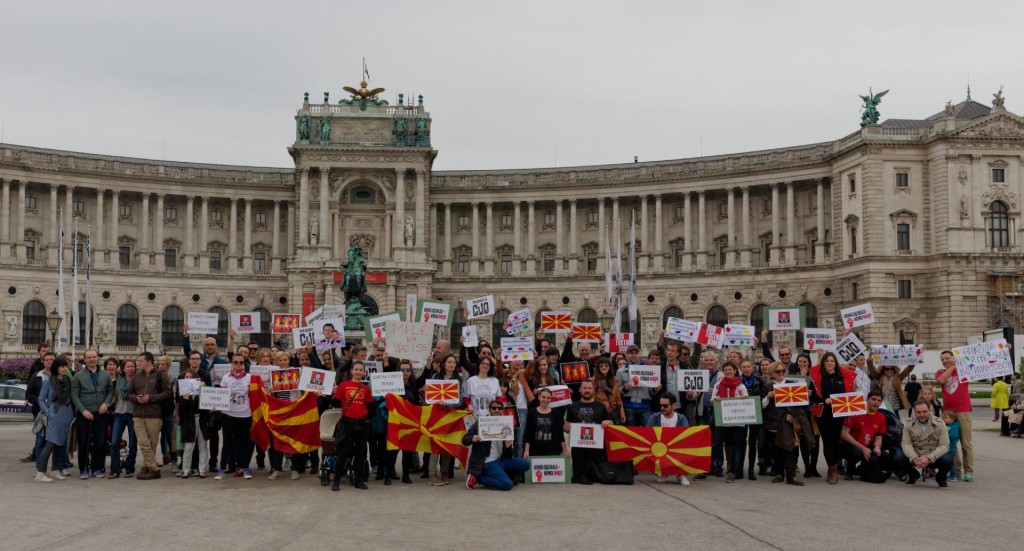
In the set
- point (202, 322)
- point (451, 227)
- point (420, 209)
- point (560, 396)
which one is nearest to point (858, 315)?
point (560, 396)

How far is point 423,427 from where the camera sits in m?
19.3

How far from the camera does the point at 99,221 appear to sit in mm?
78562

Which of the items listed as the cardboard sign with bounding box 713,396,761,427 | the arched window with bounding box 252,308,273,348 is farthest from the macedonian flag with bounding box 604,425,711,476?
the arched window with bounding box 252,308,273,348

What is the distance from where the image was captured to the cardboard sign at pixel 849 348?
901 inches

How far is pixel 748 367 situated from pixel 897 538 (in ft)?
22.3

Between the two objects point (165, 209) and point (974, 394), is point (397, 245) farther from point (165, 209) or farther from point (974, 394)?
point (974, 394)

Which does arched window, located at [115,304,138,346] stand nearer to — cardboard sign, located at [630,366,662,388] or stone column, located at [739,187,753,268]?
stone column, located at [739,187,753,268]

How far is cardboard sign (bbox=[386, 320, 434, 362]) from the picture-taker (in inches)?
872

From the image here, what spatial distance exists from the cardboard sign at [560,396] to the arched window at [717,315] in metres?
58.3

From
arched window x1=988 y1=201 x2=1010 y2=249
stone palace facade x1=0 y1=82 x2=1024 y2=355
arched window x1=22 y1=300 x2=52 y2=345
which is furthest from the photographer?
arched window x1=22 y1=300 x2=52 y2=345

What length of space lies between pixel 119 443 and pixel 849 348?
15679 mm

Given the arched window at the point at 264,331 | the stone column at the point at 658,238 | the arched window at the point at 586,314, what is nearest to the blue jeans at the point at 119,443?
the arched window at the point at 264,331

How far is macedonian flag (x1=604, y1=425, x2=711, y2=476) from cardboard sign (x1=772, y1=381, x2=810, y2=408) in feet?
5.31

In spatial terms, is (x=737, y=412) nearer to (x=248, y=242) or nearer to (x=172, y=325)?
(x=172, y=325)
